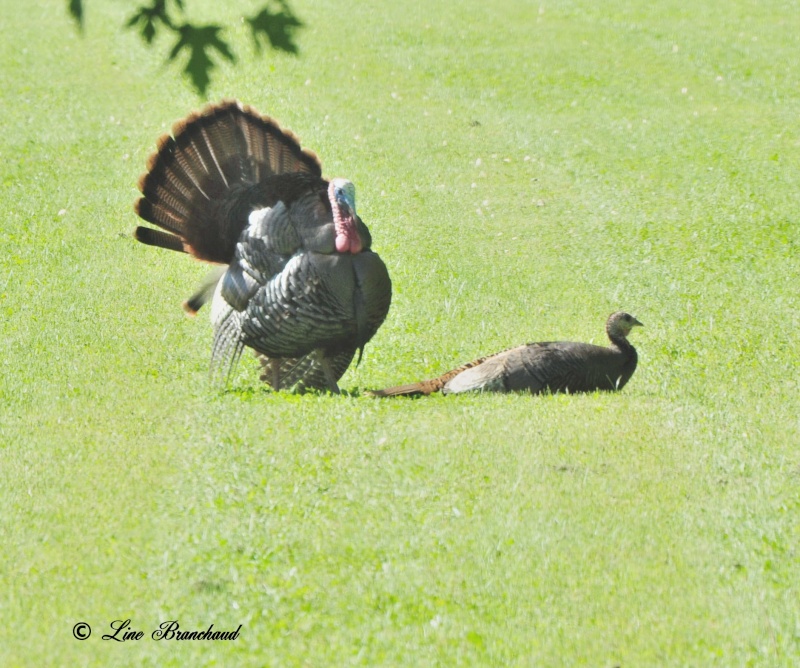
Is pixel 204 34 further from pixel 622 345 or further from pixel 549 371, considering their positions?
pixel 622 345

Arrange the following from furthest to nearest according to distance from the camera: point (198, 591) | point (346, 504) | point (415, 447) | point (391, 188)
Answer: point (391, 188) < point (415, 447) < point (346, 504) < point (198, 591)

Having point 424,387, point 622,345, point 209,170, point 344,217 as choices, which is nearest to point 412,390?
point 424,387

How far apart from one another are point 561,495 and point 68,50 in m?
15.5

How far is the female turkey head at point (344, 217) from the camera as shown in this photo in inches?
323

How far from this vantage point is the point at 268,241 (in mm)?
8508

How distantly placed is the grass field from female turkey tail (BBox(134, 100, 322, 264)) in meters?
1.00

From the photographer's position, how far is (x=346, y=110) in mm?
17188

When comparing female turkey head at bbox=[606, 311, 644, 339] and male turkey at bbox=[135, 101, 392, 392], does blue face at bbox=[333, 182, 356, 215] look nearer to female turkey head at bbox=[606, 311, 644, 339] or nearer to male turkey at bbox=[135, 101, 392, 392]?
male turkey at bbox=[135, 101, 392, 392]

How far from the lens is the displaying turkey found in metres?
8.52

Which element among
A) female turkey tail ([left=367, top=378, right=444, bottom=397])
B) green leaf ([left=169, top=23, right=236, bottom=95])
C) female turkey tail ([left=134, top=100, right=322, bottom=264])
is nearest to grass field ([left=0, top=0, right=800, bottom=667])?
female turkey tail ([left=367, top=378, right=444, bottom=397])

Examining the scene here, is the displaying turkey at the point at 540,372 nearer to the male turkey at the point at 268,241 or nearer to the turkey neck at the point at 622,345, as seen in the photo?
the turkey neck at the point at 622,345

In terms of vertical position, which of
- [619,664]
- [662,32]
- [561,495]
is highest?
[619,664]

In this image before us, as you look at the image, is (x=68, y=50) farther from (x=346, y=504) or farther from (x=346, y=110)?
(x=346, y=504)

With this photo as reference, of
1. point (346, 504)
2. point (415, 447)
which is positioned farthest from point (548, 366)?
point (346, 504)
